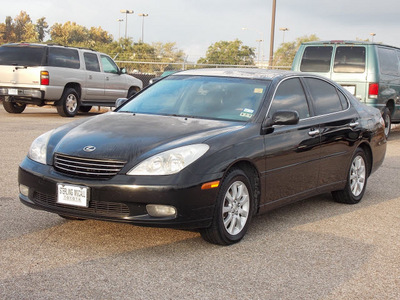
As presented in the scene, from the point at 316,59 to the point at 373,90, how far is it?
57.6 inches

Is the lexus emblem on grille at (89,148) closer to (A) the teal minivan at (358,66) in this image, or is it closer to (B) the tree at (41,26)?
(A) the teal minivan at (358,66)

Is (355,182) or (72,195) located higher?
(72,195)

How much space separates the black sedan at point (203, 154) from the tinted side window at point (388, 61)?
758 cm

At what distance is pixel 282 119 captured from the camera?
6.11m

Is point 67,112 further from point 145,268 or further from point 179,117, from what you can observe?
point 145,268

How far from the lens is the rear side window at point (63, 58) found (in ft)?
58.8

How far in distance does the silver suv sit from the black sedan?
36.1ft

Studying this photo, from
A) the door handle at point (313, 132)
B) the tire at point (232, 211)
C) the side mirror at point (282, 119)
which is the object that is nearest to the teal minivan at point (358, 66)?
the door handle at point (313, 132)

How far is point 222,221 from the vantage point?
17.9 ft

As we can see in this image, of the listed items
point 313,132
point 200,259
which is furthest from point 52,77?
point 200,259

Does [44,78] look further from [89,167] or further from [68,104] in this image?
[89,167]

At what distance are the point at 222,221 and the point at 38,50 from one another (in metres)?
13.5

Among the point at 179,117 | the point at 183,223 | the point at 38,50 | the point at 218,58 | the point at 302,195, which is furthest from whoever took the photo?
the point at 218,58

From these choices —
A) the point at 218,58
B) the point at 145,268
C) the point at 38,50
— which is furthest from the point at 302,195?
the point at 218,58
